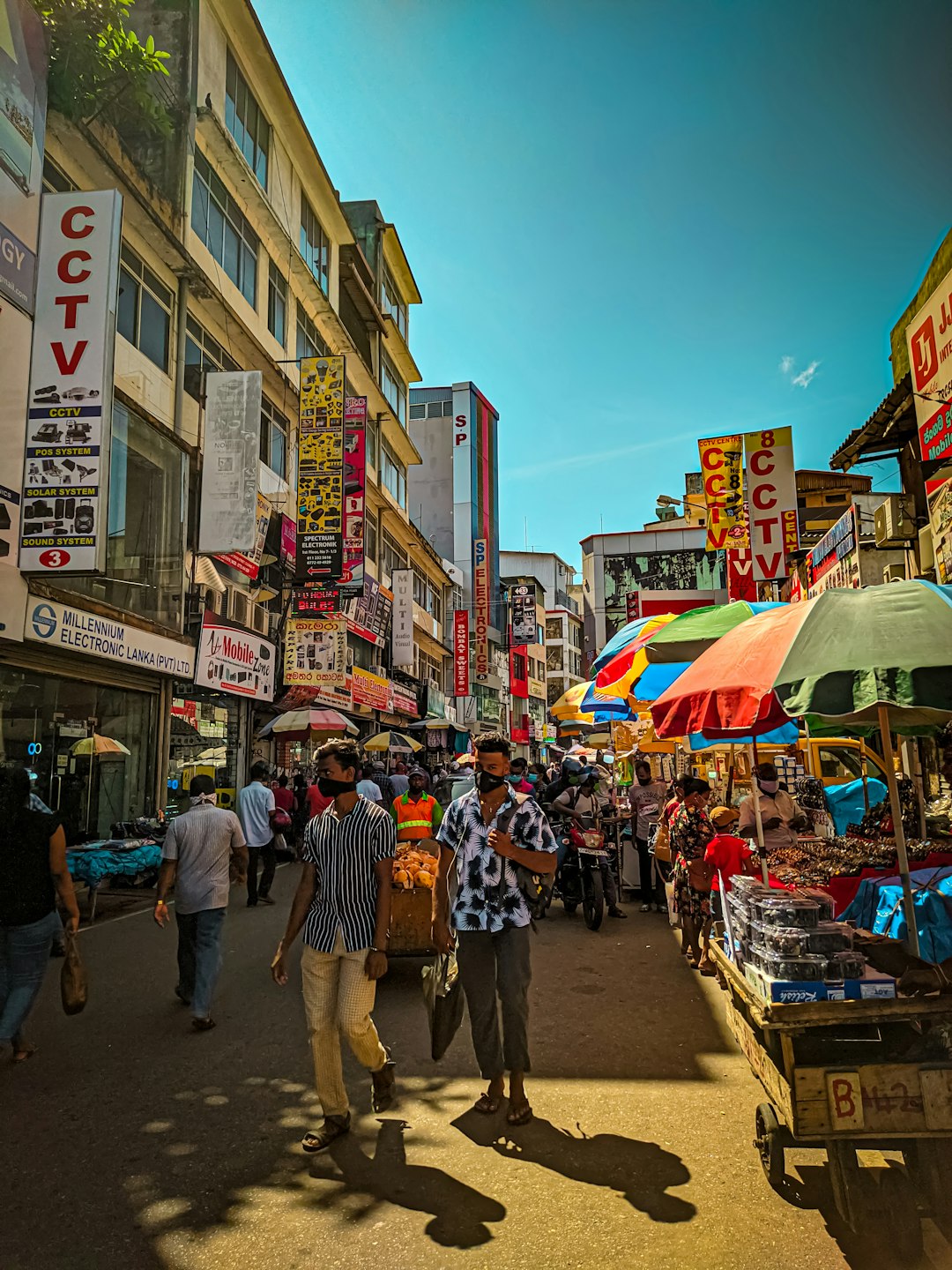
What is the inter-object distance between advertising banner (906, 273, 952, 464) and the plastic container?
7493 mm

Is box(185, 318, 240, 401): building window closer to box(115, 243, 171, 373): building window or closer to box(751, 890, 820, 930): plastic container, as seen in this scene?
box(115, 243, 171, 373): building window

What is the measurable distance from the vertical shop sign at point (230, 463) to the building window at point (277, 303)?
20.1 feet

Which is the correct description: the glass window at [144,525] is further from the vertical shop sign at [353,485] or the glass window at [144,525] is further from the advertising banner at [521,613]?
the advertising banner at [521,613]

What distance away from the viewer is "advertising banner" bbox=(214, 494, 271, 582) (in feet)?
59.4

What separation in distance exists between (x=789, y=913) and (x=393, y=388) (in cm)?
3528

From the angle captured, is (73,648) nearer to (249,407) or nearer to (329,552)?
(249,407)

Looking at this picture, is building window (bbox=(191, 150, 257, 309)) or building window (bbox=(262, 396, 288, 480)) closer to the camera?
building window (bbox=(191, 150, 257, 309))

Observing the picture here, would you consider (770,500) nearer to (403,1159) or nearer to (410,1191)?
(403,1159)

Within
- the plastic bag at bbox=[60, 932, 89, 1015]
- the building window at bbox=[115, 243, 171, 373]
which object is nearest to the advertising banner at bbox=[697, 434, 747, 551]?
the building window at bbox=[115, 243, 171, 373]

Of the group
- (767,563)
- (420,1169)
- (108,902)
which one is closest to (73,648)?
(108,902)

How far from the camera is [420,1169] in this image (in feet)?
13.1

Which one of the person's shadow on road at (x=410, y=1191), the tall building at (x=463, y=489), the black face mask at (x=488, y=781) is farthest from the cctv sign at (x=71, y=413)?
the tall building at (x=463, y=489)

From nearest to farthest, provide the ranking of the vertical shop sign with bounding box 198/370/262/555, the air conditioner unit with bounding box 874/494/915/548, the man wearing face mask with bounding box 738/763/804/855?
the man wearing face mask with bounding box 738/763/804/855 → the air conditioner unit with bounding box 874/494/915/548 → the vertical shop sign with bounding box 198/370/262/555

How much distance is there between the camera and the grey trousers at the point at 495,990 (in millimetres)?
4578
